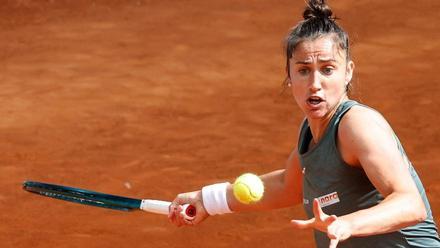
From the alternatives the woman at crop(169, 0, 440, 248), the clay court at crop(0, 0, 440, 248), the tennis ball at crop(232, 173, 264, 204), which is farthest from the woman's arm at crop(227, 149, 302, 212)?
the clay court at crop(0, 0, 440, 248)

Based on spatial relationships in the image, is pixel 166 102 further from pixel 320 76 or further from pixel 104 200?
pixel 320 76

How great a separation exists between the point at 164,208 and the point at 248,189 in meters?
0.83

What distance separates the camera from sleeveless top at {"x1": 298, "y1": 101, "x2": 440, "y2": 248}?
149 inches

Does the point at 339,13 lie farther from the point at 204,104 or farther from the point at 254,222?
the point at 254,222

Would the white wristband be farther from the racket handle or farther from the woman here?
the woman

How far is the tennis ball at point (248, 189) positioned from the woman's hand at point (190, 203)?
0.44m

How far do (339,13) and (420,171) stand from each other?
4.05 m

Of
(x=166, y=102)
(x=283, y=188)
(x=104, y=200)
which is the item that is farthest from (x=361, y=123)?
(x=166, y=102)

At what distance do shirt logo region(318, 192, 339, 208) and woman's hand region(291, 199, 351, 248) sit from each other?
53cm

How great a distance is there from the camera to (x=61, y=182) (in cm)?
777

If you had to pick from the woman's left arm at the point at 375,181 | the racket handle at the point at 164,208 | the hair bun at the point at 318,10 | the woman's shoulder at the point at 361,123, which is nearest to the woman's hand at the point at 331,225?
the woman's left arm at the point at 375,181

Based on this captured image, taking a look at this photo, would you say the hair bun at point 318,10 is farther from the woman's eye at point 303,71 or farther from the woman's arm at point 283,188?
the woman's arm at point 283,188

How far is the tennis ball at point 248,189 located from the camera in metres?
4.34

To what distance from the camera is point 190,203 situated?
4.83m
